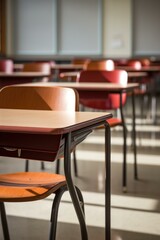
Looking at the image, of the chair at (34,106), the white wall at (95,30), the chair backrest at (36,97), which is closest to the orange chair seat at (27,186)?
the chair at (34,106)

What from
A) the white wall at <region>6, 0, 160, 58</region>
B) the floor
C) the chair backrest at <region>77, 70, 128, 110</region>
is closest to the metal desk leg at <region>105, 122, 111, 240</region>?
the floor

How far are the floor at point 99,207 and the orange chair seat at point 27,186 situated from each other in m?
0.56

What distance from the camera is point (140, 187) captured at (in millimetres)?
3516

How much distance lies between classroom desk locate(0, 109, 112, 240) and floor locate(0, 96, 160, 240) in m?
0.85

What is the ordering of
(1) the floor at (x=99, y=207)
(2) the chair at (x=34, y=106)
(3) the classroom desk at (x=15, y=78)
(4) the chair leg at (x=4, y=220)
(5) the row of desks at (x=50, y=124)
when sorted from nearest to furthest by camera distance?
(5) the row of desks at (x=50, y=124), (2) the chair at (x=34, y=106), (4) the chair leg at (x=4, y=220), (1) the floor at (x=99, y=207), (3) the classroom desk at (x=15, y=78)

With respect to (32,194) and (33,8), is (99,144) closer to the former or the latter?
(32,194)

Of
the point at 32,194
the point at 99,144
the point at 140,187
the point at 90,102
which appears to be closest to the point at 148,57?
the point at 99,144

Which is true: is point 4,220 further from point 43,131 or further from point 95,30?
point 95,30

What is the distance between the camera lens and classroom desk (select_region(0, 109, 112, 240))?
148cm

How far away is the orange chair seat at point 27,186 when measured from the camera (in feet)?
5.80

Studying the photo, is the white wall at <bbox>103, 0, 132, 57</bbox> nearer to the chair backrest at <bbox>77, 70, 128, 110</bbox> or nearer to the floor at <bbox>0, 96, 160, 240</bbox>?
the floor at <bbox>0, 96, 160, 240</bbox>

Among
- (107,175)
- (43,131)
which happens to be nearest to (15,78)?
(107,175)

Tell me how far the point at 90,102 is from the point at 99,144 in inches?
47.8

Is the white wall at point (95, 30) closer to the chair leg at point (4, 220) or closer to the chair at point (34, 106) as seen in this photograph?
the chair at point (34, 106)
